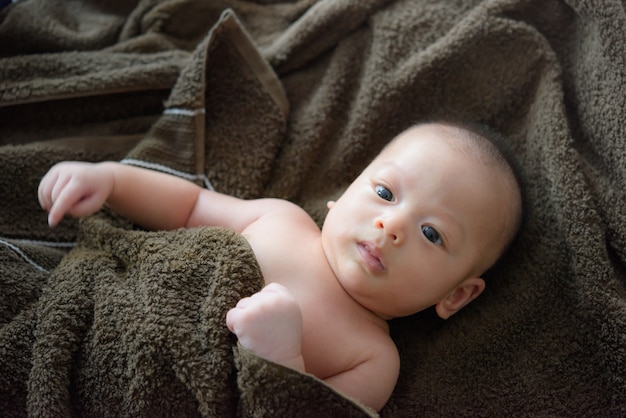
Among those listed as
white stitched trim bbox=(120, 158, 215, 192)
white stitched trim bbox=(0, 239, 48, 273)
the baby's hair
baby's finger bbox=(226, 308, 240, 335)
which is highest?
the baby's hair

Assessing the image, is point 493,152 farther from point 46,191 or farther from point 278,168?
point 46,191

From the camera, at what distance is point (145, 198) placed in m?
1.19

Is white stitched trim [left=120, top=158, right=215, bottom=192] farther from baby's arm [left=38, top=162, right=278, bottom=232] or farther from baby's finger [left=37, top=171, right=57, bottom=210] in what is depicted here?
baby's finger [left=37, top=171, right=57, bottom=210]

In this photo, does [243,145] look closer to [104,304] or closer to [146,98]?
[146,98]

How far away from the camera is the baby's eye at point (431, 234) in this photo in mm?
1055

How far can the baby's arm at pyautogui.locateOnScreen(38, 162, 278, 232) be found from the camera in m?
1.10

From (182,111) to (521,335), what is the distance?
81 cm

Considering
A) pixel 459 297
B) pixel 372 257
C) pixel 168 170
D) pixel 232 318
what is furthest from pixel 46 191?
pixel 459 297

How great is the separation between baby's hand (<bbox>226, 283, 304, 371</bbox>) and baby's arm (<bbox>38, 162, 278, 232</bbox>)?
1.03ft

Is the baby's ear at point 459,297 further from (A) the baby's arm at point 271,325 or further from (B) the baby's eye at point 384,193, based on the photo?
(A) the baby's arm at point 271,325

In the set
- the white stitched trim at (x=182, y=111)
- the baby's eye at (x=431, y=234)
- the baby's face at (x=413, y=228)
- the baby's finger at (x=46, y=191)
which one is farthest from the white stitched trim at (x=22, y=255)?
the baby's eye at (x=431, y=234)

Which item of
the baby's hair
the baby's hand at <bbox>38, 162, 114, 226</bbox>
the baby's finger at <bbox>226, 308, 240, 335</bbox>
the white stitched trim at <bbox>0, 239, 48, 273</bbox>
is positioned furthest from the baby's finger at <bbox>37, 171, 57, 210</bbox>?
the baby's hair

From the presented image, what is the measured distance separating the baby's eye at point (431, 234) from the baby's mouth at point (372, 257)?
93mm

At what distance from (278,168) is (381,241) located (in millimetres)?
396
